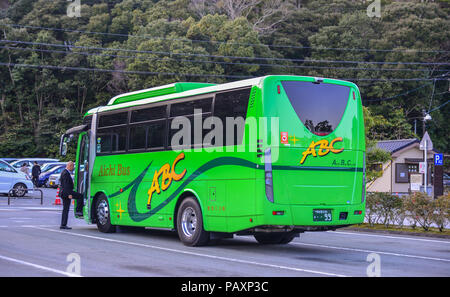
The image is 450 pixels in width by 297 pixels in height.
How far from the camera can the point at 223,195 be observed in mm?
13539

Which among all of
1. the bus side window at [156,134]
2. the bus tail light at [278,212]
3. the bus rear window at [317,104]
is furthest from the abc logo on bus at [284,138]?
the bus side window at [156,134]

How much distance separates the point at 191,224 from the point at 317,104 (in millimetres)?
3885

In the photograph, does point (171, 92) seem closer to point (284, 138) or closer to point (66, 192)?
point (284, 138)

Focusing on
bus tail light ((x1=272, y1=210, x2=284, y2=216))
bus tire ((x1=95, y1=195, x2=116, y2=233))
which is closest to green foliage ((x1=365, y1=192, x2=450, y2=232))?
bus tail light ((x1=272, y1=210, x2=284, y2=216))

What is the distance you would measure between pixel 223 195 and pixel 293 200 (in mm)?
1500

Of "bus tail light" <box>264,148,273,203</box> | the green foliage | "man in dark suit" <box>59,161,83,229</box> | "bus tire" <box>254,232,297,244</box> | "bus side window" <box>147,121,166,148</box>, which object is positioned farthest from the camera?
the green foliage

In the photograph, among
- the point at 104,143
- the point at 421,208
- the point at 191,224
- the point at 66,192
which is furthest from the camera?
the point at 421,208

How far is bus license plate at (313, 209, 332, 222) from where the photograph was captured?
43.1ft

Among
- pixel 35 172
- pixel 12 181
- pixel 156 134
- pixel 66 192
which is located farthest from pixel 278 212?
pixel 35 172

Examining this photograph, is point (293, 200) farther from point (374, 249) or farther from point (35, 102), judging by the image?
point (35, 102)

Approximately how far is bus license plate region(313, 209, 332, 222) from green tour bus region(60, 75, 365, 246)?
0.07 feet

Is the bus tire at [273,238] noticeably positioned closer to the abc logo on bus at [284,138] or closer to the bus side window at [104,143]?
the abc logo on bus at [284,138]

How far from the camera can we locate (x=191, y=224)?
14594 millimetres

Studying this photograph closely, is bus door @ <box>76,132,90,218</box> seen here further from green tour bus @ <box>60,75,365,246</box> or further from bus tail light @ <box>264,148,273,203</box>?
bus tail light @ <box>264,148,273,203</box>
